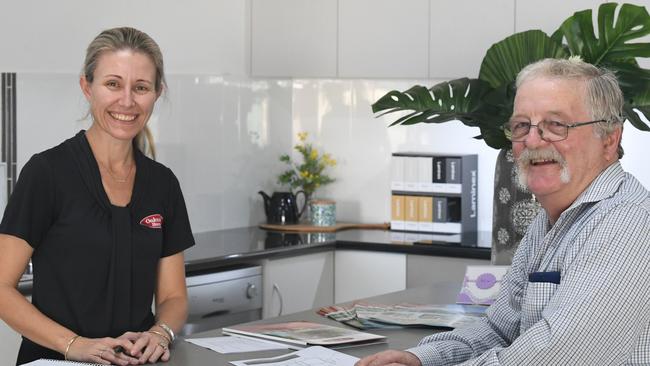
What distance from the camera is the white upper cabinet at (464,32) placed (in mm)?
4645

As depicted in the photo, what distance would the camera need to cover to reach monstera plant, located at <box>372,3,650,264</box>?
139 inches

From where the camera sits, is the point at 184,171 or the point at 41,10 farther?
the point at 184,171

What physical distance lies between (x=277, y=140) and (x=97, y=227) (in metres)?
3.00

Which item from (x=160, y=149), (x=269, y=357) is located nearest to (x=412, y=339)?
(x=269, y=357)

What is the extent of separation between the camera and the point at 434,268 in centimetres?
466

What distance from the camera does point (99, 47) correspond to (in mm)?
2631

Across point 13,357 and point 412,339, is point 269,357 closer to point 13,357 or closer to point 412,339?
point 412,339

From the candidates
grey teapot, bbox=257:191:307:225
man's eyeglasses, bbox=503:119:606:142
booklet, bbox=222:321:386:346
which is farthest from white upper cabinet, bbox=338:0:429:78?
man's eyeglasses, bbox=503:119:606:142

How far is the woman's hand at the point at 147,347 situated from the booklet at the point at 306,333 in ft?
0.89

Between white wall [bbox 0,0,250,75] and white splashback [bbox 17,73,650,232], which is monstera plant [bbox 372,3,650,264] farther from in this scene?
white wall [bbox 0,0,250,75]

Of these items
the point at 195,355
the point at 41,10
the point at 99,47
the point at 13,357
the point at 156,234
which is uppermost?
the point at 41,10

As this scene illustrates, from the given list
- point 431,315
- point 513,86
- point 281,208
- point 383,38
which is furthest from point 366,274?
point 431,315

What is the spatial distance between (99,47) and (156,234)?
47 centimetres

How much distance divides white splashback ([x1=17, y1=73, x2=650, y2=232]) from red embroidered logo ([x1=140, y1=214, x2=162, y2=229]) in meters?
2.01
